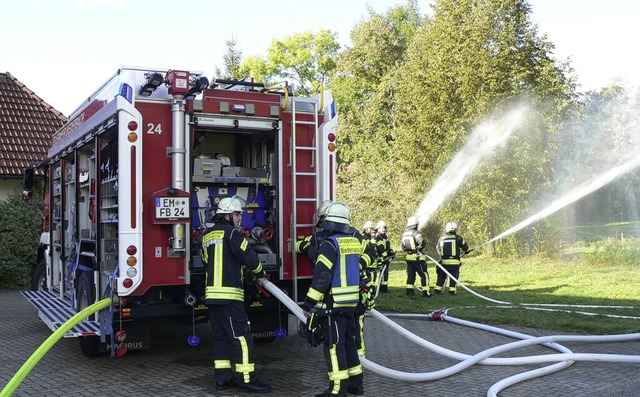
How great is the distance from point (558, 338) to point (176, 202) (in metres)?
4.49

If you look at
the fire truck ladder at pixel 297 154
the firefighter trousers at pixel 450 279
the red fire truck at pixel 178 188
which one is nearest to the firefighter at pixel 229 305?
the red fire truck at pixel 178 188

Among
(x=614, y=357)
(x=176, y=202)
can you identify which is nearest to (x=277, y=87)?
(x=176, y=202)

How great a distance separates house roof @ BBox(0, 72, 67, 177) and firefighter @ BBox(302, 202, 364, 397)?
13519 millimetres

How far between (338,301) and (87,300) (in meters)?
3.44

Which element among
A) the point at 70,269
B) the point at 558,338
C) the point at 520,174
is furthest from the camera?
the point at 520,174

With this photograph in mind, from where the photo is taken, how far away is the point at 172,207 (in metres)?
6.77

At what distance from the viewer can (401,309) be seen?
11773mm

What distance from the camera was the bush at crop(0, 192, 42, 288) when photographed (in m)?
15.9

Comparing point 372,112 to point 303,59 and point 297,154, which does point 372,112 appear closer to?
point 303,59

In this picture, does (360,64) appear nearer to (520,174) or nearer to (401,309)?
(520,174)

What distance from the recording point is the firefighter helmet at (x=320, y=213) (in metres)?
7.29

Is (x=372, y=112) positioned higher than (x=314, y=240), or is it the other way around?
(x=372, y=112)

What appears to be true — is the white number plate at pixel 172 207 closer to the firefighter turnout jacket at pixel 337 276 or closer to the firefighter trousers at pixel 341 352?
the firefighter turnout jacket at pixel 337 276

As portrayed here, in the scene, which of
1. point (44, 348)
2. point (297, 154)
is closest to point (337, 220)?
point (297, 154)
